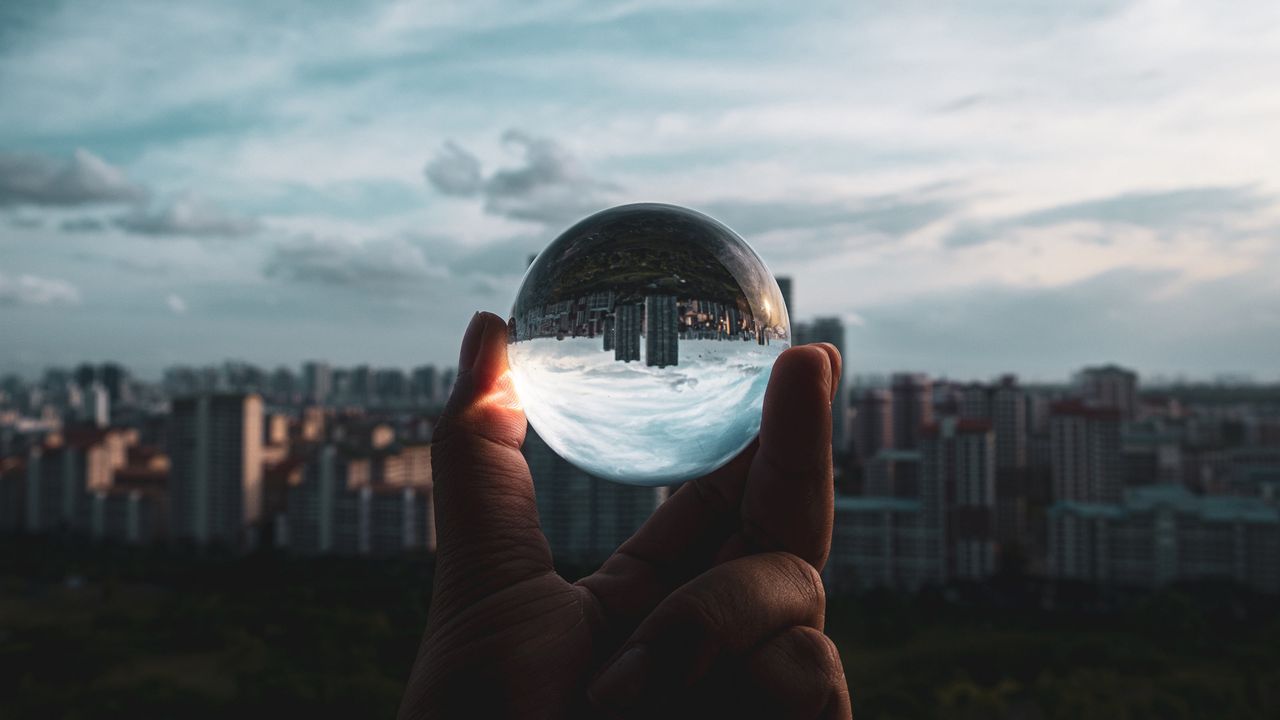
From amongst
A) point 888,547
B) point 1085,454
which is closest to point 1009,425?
point 1085,454

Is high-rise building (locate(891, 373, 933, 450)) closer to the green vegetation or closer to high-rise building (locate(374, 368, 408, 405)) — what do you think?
the green vegetation

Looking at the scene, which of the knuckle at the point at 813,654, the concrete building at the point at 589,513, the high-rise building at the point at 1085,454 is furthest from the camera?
the high-rise building at the point at 1085,454

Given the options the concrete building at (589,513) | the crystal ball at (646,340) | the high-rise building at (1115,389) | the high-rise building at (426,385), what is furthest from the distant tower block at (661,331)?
the high-rise building at (426,385)

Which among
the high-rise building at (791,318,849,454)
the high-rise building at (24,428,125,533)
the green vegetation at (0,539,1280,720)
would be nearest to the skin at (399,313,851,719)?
the green vegetation at (0,539,1280,720)

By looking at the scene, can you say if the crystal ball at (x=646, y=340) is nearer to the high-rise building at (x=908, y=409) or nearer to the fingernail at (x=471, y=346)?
the fingernail at (x=471, y=346)

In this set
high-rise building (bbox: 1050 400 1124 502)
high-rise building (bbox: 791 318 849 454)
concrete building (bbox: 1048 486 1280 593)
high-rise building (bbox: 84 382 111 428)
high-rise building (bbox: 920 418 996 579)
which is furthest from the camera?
high-rise building (bbox: 84 382 111 428)

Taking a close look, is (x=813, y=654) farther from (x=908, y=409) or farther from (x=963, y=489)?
(x=908, y=409)
